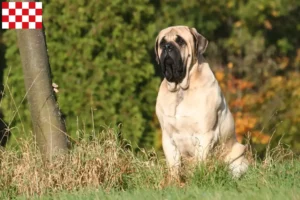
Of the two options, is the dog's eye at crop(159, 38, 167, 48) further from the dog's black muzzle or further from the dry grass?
the dry grass

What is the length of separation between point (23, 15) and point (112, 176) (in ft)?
6.10

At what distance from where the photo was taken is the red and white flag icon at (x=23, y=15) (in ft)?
26.9

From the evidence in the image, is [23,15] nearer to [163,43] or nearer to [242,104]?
[163,43]

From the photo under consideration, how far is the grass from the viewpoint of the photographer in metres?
6.83

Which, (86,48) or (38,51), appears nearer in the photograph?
(38,51)

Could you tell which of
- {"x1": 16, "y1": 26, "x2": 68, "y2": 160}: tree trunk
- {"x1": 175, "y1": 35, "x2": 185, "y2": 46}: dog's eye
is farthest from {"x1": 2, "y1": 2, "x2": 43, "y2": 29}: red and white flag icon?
{"x1": 175, "y1": 35, "x2": 185, "y2": 46}: dog's eye

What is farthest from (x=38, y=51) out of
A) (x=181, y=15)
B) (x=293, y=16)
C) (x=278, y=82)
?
(x=293, y=16)

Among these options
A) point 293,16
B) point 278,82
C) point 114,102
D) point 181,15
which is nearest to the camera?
point 114,102

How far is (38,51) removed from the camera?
26.8 feet

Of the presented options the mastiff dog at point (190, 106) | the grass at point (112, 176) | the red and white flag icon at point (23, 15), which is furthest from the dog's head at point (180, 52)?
the red and white flag icon at point (23, 15)

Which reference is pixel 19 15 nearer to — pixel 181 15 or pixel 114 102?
pixel 114 102

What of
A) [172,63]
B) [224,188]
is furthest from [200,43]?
[224,188]

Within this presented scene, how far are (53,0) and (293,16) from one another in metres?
6.54

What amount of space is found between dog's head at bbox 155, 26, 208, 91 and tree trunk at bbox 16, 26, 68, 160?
1.12m
